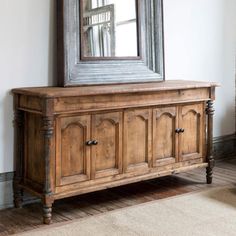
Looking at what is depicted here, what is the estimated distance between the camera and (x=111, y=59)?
3.44 m

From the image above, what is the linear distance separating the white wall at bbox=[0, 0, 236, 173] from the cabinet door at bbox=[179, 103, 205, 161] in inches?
21.3

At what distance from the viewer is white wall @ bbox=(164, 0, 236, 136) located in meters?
4.07

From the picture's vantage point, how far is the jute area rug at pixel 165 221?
2678 mm

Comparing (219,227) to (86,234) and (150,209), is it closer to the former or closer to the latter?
(150,209)

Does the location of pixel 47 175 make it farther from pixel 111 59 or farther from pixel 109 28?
pixel 109 28

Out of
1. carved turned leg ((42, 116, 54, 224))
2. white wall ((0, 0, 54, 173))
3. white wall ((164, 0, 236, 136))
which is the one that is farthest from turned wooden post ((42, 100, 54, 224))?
white wall ((164, 0, 236, 136))

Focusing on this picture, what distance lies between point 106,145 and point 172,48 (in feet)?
4.52

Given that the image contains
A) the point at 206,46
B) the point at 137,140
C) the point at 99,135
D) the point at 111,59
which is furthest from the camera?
the point at 206,46

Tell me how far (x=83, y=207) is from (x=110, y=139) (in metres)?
0.53

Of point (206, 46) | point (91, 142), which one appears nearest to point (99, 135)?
point (91, 142)

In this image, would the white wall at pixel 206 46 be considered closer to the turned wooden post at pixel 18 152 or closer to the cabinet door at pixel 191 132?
the cabinet door at pixel 191 132

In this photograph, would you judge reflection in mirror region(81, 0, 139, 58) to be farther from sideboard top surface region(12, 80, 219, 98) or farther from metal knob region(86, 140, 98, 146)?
metal knob region(86, 140, 98, 146)

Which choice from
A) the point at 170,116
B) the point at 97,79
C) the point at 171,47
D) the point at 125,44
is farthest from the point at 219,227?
the point at 171,47

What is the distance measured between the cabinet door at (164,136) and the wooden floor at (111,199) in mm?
278
